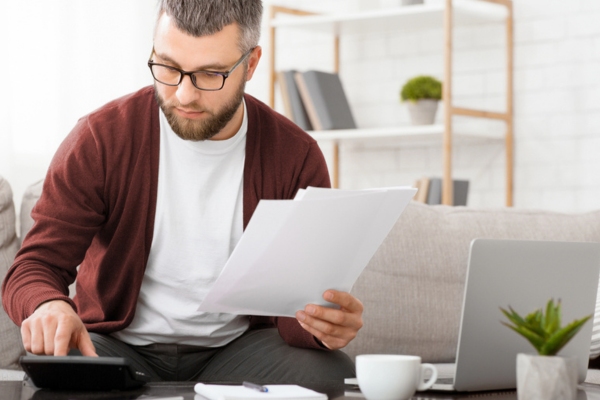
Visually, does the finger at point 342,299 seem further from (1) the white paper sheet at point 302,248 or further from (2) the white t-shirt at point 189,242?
(2) the white t-shirt at point 189,242

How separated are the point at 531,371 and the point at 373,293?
3.68 ft

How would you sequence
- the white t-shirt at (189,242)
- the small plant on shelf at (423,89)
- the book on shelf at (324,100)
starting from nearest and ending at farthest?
the white t-shirt at (189,242)
the small plant on shelf at (423,89)
the book on shelf at (324,100)

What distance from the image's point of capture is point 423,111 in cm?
340

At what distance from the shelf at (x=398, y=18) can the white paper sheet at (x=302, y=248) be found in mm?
2071

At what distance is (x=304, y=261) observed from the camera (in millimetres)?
1343

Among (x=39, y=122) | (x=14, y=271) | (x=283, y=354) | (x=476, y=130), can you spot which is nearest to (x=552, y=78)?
(x=476, y=130)

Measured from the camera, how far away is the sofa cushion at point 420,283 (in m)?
2.13

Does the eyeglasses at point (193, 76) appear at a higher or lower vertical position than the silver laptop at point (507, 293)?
higher

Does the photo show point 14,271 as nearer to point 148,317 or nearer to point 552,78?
point 148,317

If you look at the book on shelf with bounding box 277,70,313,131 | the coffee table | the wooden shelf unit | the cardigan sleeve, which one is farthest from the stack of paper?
the book on shelf with bounding box 277,70,313,131

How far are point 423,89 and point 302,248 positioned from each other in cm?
218

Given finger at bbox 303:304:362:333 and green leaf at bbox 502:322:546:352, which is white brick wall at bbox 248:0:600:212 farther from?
green leaf at bbox 502:322:546:352

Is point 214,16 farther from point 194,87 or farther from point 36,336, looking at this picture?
point 36,336

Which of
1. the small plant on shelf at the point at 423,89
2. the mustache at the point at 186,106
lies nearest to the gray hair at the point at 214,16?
the mustache at the point at 186,106
